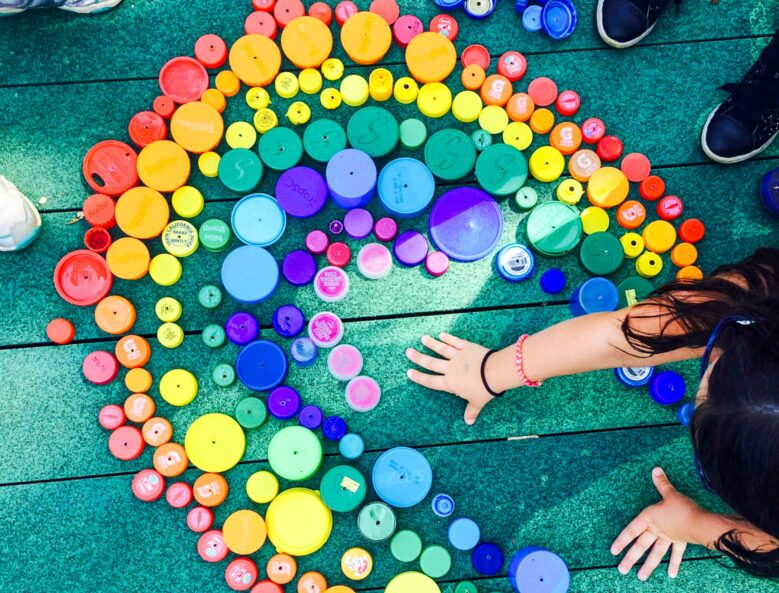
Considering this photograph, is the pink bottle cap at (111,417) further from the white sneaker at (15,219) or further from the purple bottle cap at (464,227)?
the purple bottle cap at (464,227)

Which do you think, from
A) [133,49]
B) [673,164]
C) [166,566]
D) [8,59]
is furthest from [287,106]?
[166,566]

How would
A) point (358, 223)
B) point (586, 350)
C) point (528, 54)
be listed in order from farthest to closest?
point (528, 54) → point (358, 223) → point (586, 350)

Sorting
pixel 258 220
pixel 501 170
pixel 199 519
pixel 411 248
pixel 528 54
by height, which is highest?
pixel 528 54

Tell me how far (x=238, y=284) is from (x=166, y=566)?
681 mm

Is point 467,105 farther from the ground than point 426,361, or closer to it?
farther from the ground

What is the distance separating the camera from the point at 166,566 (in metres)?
1.38

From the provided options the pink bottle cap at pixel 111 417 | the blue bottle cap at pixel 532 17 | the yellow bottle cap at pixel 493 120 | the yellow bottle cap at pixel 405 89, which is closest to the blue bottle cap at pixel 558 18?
the blue bottle cap at pixel 532 17

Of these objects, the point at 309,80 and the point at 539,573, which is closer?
the point at 539,573

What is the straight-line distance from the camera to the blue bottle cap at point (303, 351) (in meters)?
1.41

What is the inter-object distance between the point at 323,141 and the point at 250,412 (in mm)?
677

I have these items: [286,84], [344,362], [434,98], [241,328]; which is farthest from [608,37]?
[241,328]

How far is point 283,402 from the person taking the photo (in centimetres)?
138

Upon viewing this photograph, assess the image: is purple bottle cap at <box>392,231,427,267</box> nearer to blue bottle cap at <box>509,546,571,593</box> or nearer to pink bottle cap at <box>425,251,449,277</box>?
pink bottle cap at <box>425,251,449,277</box>

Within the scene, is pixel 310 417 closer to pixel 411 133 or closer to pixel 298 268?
pixel 298 268
